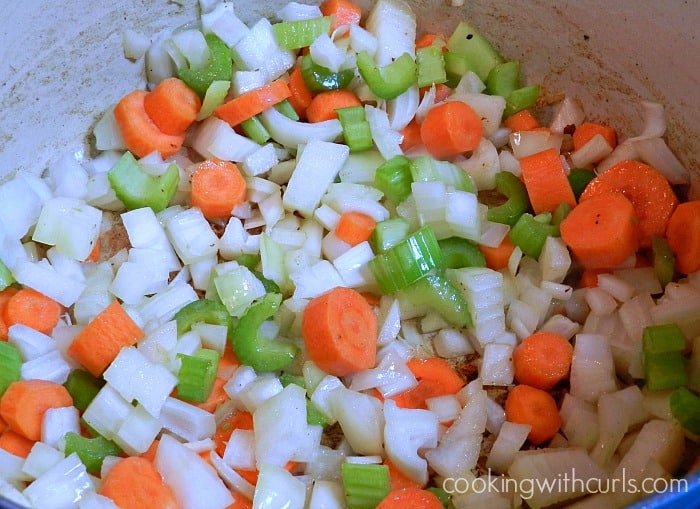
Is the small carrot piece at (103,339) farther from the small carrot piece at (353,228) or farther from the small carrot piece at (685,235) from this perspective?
the small carrot piece at (685,235)

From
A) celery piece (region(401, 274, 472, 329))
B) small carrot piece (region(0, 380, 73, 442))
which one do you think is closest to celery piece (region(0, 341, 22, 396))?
small carrot piece (region(0, 380, 73, 442))

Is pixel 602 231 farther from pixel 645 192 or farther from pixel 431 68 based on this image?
pixel 431 68

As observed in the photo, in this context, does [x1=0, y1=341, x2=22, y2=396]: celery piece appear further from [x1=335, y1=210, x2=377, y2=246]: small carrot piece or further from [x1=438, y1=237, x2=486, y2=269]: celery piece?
[x1=438, y1=237, x2=486, y2=269]: celery piece

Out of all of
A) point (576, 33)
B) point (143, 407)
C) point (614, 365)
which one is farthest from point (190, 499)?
point (576, 33)

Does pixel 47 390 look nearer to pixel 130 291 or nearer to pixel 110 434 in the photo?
pixel 110 434

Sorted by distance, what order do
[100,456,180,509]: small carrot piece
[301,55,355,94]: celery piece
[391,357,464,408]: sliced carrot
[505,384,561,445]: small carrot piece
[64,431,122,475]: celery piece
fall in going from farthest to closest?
[301,55,355,94]: celery piece → [391,357,464,408]: sliced carrot → [505,384,561,445]: small carrot piece → [64,431,122,475]: celery piece → [100,456,180,509]: small carrot piece

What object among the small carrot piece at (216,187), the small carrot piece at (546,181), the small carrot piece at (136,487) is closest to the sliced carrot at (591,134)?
the small carrot piece at (546,181)

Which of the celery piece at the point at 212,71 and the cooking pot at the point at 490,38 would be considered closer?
the cooking pot at the point at 490,38
